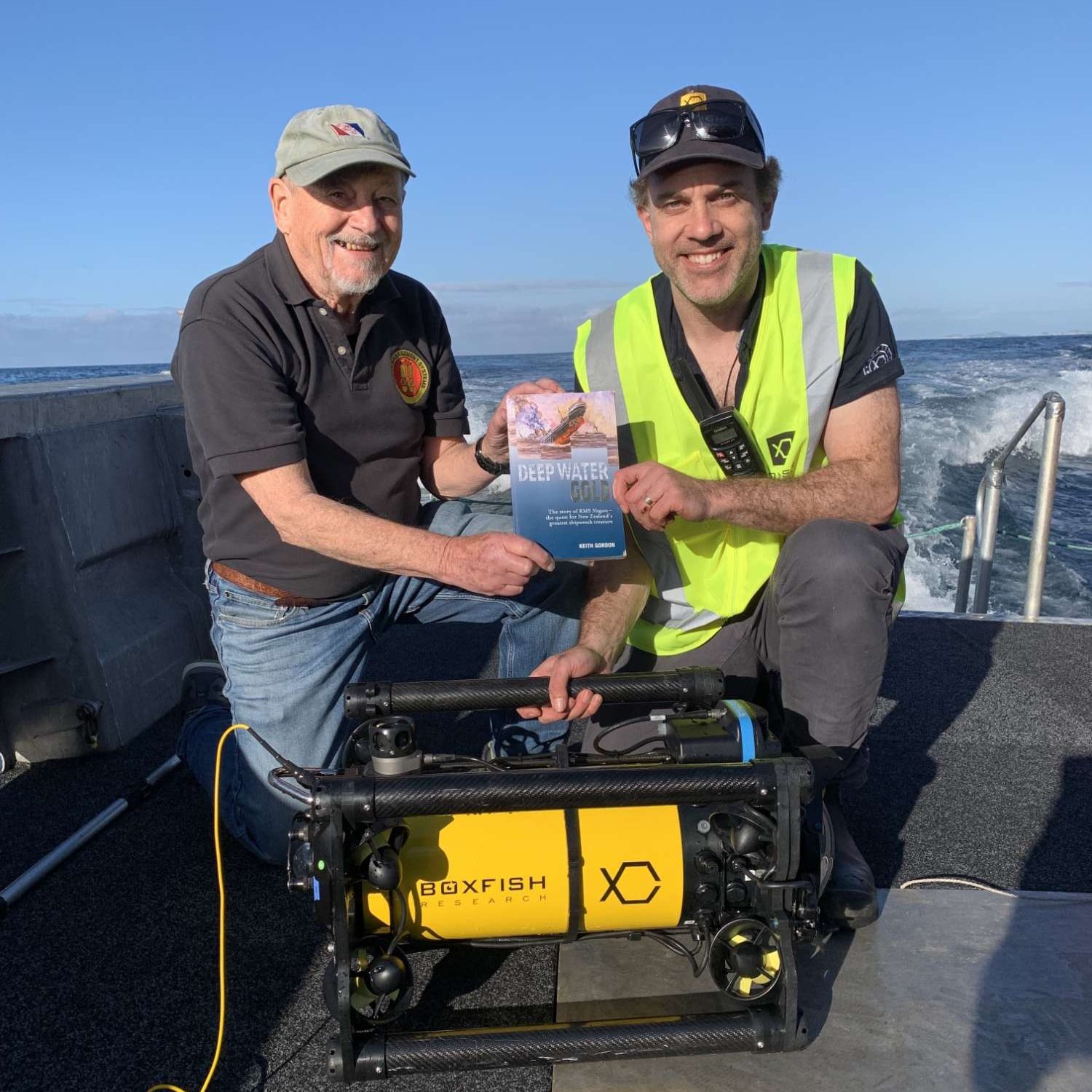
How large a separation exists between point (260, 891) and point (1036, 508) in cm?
397

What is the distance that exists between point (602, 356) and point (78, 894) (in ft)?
6.37

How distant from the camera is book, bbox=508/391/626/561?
7.46 feet

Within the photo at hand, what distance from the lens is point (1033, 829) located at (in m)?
2.67

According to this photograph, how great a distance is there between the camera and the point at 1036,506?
15.8 feet

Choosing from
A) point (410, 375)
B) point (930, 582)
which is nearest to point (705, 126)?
point (410, 375)

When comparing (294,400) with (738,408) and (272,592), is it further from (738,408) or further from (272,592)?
(738,408)

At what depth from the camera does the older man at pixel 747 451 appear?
221cm

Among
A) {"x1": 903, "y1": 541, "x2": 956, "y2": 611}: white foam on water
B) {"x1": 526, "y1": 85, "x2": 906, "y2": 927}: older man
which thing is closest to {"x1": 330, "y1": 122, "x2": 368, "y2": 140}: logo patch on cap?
{"x1": 526, "y1": 85, "x2": 906, "y2": 927}: older man

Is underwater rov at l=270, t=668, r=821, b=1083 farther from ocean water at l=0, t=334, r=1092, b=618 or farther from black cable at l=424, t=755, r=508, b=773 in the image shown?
ocean water at l=0, t=334, r=1092, b=618

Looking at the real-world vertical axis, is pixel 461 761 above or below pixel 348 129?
below

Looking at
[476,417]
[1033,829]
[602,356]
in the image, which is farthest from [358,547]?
[476,417]

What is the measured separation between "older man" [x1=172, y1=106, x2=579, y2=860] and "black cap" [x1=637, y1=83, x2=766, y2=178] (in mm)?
623

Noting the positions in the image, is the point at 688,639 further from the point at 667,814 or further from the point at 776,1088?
the point at 776,1088

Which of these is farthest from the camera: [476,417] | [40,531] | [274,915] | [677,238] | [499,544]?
[476,417]
